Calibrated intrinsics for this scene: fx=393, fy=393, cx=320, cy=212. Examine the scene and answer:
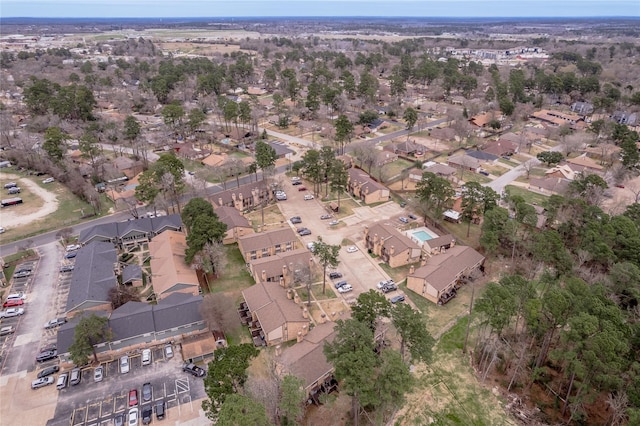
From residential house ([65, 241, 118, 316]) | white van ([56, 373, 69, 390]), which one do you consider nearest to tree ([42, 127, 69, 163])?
residential house ([65, 241, 118, 316])

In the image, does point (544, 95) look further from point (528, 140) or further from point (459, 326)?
point (459, 326)

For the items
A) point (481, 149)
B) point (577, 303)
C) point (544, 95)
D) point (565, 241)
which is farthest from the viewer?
point (544, 95)

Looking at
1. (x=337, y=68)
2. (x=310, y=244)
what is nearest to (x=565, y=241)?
(x=310, y=244)

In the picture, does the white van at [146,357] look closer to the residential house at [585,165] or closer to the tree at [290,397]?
the tree at [290,397]

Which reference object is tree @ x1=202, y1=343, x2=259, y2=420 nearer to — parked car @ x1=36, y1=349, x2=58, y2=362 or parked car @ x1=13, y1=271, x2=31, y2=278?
parked car @ x1=36, y1=349, x2=58, y2=362

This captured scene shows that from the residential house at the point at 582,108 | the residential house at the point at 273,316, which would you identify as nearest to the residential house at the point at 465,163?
the residential house at the point at 273,316

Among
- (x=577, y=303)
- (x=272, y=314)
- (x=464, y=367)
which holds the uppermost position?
(x=577, y=303)
